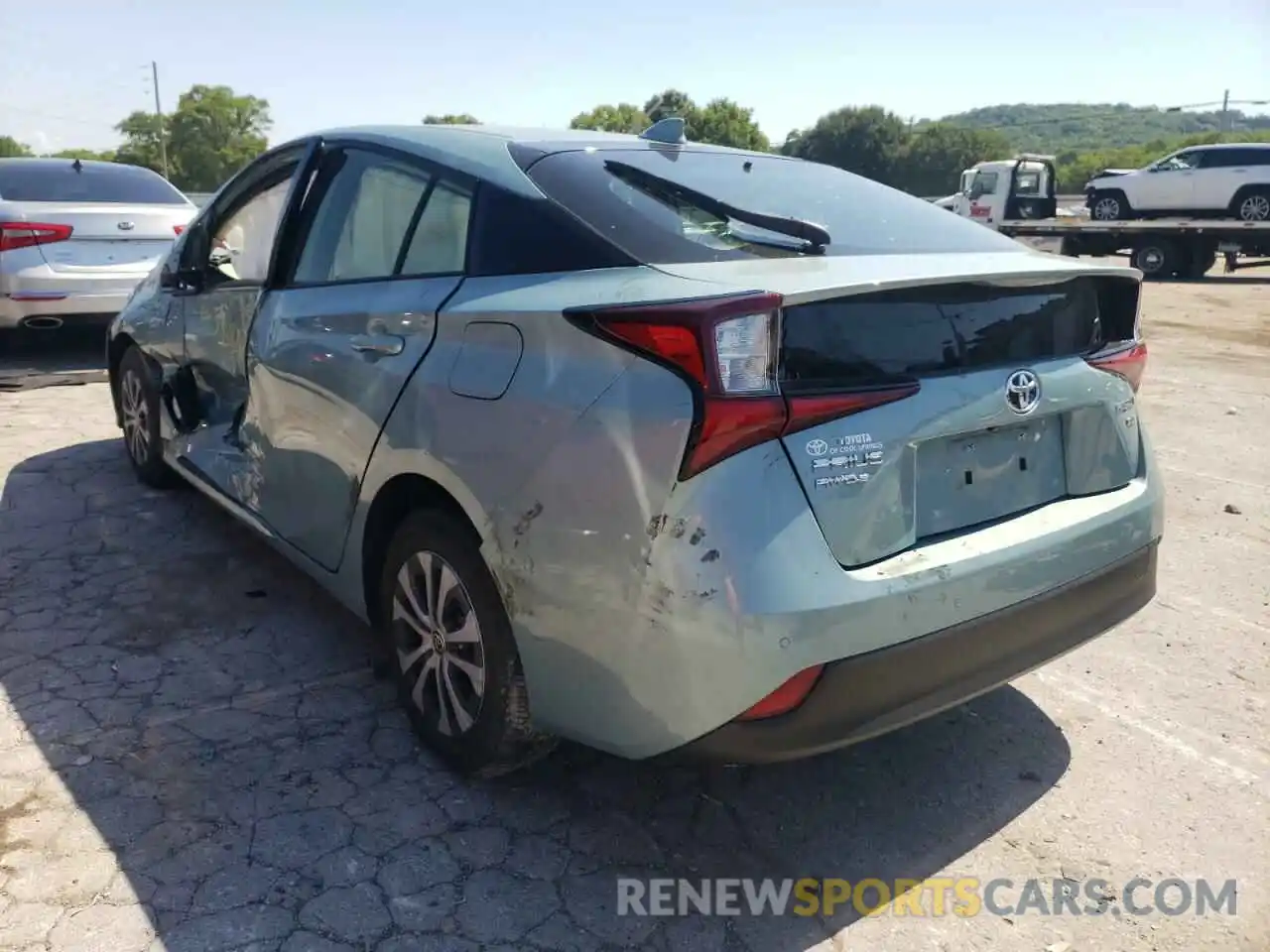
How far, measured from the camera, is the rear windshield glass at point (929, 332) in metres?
2.01

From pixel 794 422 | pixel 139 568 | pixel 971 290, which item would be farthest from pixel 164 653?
pixel 971 290

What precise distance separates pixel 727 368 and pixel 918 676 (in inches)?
30.2

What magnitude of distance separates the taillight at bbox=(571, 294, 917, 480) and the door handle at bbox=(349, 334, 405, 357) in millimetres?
900

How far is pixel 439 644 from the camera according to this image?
8.56 feet

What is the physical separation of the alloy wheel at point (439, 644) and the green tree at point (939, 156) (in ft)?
326

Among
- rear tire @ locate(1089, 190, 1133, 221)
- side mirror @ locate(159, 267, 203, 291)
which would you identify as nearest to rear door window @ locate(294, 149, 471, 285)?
side mirror @ locate(159, 267, 203, 291)

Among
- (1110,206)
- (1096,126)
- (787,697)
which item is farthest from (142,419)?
(1096,126)

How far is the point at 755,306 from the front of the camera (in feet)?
6.35

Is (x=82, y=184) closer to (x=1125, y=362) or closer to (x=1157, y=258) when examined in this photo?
(x=1125, y=362)

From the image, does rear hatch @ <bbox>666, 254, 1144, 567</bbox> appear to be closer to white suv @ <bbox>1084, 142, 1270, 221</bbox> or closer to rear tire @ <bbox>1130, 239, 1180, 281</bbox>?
rear tire @ <bbox>1130, 239, 1180, 281</bbox>

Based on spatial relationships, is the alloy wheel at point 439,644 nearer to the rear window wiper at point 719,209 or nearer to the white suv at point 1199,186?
the rear window wiper at point 719,209

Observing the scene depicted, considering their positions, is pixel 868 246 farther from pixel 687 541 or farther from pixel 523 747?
pixel 523 747

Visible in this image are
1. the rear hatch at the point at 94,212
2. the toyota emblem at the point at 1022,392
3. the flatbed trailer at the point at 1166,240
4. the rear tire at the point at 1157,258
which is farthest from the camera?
the rear tire at the point at 1157,258

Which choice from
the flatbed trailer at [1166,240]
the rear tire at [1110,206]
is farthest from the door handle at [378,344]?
the rear tire at [1110,206]
